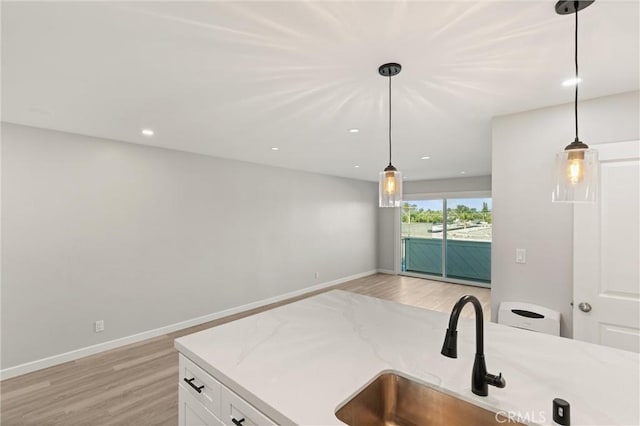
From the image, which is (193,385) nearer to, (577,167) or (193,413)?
(193,413)

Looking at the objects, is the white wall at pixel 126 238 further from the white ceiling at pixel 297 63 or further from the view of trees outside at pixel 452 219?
the view of trees outside at pixel 452 219

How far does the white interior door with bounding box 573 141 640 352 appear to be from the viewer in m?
1.97

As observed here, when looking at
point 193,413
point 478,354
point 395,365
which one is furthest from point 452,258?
point 193,413

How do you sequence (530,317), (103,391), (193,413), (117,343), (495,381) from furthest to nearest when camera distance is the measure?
1. (117,343)
2. (103,391)
3. (530,317)
4. (193,413)
5. (495,381)

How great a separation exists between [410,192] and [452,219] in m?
1.20

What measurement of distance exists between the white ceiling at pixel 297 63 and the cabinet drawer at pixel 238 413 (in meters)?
1.64

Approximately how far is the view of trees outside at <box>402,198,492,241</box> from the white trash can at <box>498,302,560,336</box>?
471 centimetres

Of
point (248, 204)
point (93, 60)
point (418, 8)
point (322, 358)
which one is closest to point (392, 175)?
point (418, 8)

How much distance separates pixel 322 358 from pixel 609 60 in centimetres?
232

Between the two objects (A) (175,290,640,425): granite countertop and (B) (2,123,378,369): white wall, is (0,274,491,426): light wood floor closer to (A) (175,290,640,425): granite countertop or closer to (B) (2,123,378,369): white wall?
(B) (2,123,378,369): white wall

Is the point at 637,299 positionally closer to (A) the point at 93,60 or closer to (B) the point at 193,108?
(B) the point at 193,108

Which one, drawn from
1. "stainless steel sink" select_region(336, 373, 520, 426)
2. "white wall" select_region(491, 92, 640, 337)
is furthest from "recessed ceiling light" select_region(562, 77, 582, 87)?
"stainless steel sink" select_region(336, 373, 520, 426)

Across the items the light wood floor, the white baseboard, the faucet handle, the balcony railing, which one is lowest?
the light wood floor

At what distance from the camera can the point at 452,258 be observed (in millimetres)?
7078
